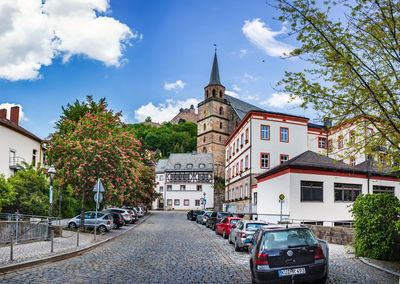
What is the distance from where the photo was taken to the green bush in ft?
38.4

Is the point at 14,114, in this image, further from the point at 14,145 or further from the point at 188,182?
the point at 188,182

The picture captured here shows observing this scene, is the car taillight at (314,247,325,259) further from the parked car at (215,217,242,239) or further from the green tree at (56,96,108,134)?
the green tree at (56,96,108,134)

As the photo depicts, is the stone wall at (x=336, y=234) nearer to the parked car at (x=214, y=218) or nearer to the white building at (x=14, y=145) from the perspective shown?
the parked car at (x=214, y=218)

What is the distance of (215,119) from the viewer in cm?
7681

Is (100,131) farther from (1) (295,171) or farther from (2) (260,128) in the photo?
(2) (260,128)

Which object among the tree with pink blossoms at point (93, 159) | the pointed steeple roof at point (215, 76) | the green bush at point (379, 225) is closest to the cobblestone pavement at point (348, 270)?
the green bush at point (379, 225)

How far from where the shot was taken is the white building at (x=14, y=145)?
3394 cm

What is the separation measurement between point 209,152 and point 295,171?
51437mm

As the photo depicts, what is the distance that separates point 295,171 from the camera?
90.9ft

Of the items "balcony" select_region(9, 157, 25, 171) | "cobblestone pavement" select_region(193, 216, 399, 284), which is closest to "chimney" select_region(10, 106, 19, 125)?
"balcony" select_region(9, 157, 25, 171)

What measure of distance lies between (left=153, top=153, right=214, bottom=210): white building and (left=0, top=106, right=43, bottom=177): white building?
39952 millimetres

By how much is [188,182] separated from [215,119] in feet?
49.6

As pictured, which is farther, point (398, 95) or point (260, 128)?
point (260, 128)

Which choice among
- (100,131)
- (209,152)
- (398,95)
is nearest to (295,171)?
(100,131)
